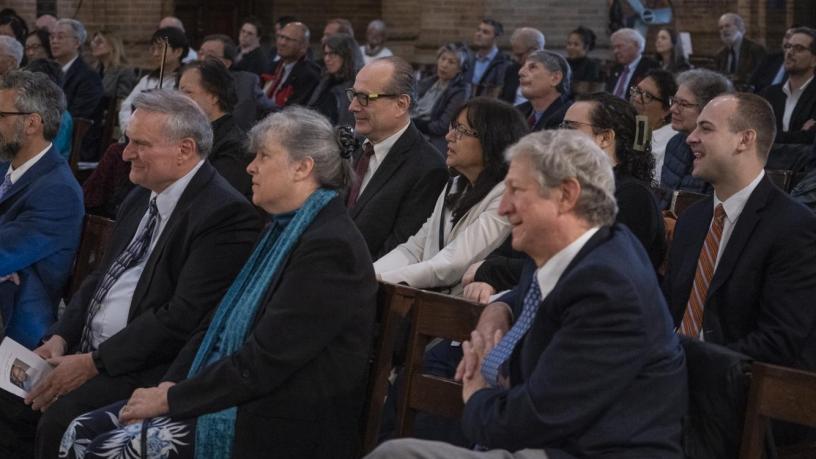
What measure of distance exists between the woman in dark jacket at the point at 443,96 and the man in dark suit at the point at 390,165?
507cm

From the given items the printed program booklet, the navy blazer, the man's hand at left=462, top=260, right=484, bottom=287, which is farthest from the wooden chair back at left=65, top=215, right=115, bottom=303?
the man's hand at left=462, top=260, right=484, bottom=287

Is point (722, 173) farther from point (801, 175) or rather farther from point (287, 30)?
point (287, 30)

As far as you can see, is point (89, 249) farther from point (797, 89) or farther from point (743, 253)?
point (797, 89)

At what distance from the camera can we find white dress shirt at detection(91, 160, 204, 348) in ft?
16.3

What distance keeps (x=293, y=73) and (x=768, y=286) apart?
7.98 meters

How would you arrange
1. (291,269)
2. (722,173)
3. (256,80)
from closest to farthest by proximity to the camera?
(291,269)
(722,173)
(256,80)

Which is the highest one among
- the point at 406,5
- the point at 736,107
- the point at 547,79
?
the point at 736,107

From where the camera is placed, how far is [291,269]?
13.6ft

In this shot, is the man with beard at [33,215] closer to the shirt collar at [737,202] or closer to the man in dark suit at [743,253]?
the man in dark suit at [743,253]

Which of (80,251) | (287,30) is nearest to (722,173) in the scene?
(80,251)

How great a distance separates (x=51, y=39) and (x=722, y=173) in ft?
28.6

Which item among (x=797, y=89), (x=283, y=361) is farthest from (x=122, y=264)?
(x=797, y=89)

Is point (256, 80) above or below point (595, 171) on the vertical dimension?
below

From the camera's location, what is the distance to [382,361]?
166 inches
